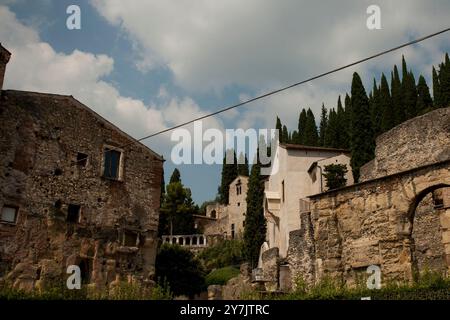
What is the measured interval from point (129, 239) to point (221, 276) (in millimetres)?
25405

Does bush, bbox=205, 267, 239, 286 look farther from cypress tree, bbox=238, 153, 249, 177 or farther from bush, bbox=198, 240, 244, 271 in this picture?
cypress tree, bbox=238, 153, 249, 177

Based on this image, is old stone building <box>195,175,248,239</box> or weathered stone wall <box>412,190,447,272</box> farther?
old stone building <box>195,175,248,239</box>

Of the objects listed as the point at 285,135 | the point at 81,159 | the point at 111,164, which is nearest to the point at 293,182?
the point at 111,164

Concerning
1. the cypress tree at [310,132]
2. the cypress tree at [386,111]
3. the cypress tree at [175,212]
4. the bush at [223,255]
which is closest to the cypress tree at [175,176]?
the cypress tree at [175,212]

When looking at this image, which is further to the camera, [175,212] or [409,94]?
[175,212]

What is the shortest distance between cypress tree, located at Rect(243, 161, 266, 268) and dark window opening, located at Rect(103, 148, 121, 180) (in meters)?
25.2

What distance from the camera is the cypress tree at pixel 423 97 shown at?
198 ft

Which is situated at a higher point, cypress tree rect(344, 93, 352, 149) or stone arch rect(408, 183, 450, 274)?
cypress tree rect(344, 93, 352, 149)

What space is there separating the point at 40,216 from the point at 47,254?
1.78 m

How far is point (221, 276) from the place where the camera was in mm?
50062

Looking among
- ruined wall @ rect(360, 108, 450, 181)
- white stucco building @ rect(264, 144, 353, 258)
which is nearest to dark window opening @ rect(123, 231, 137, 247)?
ruined wall @ rect(360, 108, 450, 181)

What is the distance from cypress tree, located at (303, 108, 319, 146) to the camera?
217ft

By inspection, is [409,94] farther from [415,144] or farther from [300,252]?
Result: [300,252]
